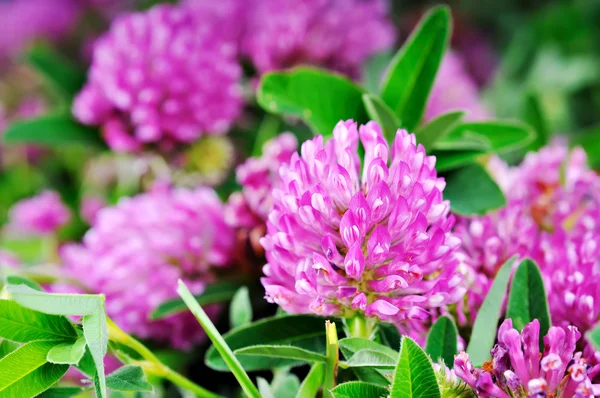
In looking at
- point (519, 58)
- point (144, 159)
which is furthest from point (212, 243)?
point (519, 58)

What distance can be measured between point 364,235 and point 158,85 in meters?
0.44

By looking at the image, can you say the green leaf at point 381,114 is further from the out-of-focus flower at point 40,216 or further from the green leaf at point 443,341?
the out-of-focus flower at point 40,216

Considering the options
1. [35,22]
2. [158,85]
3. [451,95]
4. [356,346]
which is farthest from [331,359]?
[35,22]

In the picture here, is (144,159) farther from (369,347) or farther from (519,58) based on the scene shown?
(519,58)

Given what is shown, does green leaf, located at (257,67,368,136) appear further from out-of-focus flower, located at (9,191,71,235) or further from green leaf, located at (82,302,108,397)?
out-of-focus flower, located at (9,191,71,235)

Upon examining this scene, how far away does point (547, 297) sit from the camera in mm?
463

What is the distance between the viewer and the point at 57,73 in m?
0.97

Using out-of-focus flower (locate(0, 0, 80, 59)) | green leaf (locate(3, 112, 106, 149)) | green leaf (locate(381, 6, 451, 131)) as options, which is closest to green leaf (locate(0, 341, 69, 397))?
green leaf (locate(381, 6, 451, 131))

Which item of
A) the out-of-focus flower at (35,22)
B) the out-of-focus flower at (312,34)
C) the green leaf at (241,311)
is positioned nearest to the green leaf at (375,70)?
the out-of-focus flower at (312,34)

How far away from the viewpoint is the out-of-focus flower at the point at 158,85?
2.45ft

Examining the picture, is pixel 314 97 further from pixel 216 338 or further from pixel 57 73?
pixel 57 73

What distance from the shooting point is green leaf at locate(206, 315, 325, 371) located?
0.46 metres

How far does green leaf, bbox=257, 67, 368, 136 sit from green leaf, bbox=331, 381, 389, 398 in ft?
0.81

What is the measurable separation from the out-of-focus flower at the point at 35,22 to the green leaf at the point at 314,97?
926mm
